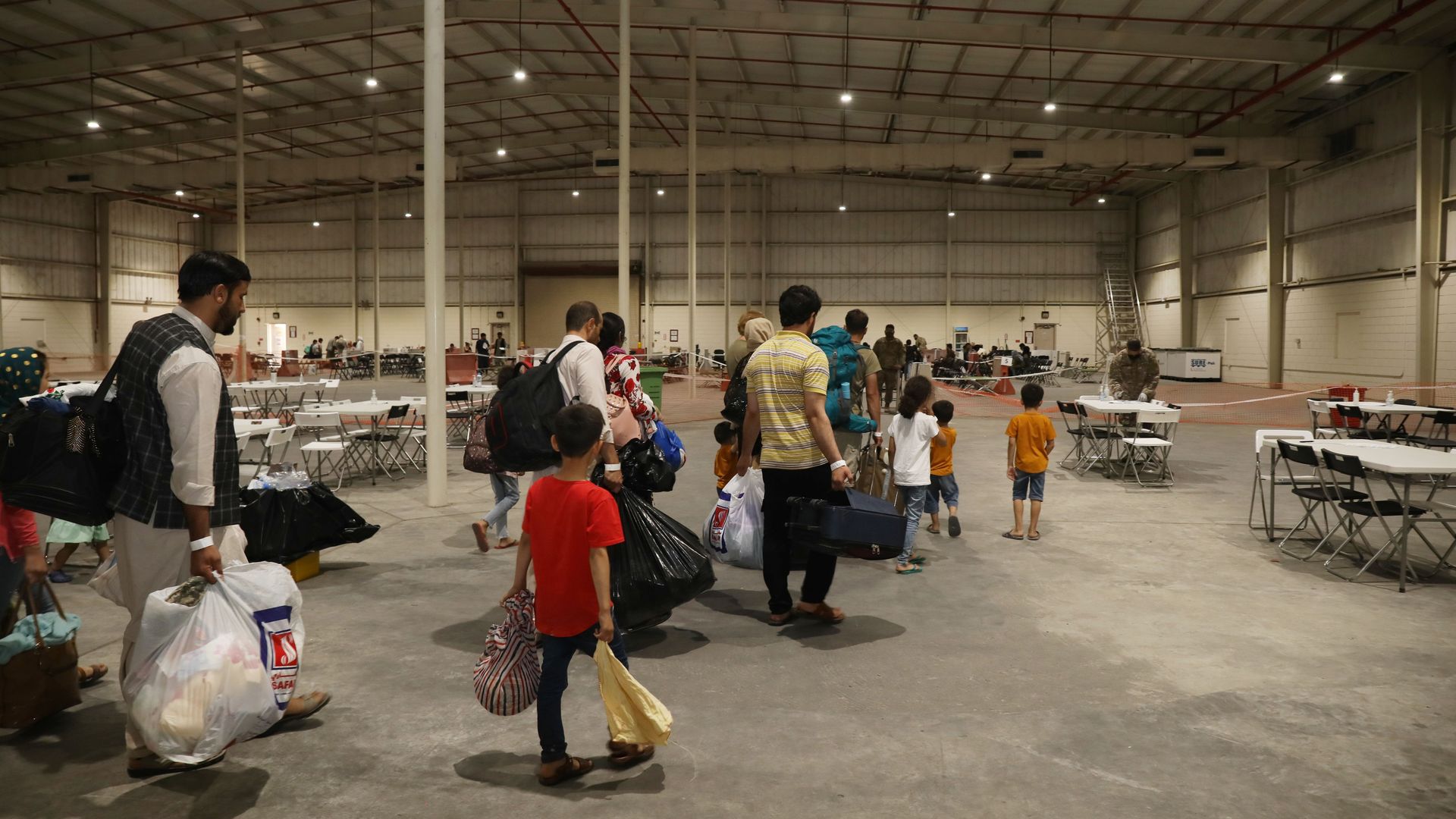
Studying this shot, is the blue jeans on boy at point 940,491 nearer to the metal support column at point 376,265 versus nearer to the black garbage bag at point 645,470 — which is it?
the black garbage bag at point 645,470

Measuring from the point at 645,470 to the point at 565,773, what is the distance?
164 cm

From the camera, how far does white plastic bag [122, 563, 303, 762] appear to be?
259cm

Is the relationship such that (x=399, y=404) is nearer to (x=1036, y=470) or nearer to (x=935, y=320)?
(x=1036, y=470)

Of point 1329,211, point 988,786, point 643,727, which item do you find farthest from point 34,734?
point 1329,211

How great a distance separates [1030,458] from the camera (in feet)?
20.8

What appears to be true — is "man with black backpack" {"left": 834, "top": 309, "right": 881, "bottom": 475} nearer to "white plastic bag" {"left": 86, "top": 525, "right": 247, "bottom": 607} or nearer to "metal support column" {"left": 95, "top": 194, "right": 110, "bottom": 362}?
"white plastic bag" {"left": 86, "top": 525, "right": 247, "bottom": 607}

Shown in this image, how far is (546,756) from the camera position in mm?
2744

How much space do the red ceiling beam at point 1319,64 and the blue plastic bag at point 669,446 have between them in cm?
1491

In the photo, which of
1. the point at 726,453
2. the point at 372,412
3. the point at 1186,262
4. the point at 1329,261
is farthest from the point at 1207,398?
the point at 726,453

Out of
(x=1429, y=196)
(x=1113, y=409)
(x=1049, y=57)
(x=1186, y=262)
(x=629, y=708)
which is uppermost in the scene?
(x=1049, y=57)

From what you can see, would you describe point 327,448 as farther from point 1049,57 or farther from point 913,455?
point 1049,57

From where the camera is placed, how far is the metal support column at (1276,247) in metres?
22.1

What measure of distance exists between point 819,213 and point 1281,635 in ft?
91.3

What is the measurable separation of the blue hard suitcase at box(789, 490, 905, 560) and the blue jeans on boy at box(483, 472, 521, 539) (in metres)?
2.31
